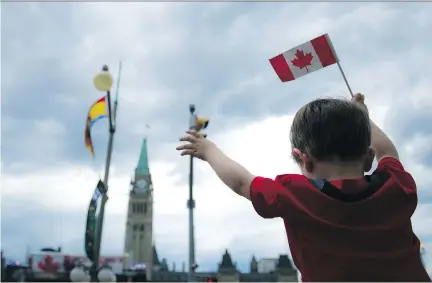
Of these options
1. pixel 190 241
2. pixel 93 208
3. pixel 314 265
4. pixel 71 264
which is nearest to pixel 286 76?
pixel 314 265

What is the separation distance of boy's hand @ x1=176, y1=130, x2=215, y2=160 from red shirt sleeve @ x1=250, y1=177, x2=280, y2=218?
34cm

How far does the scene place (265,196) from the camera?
1723 mm

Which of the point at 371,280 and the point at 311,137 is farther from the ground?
the point at 311,137

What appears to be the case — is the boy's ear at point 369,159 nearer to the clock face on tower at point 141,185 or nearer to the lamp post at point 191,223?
the lamp post at point 191,223

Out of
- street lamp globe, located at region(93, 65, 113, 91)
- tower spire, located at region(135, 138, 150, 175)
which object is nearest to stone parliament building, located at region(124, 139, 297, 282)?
tower spire, located at region(135, 138, 150, 175)

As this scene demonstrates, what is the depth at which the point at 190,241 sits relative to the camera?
78.1ft

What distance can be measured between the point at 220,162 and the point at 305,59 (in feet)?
6.22

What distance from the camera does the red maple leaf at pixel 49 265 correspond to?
60144mm

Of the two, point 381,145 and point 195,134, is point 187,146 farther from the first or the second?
point 381,145

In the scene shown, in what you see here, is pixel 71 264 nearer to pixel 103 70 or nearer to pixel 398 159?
pixel 103 70

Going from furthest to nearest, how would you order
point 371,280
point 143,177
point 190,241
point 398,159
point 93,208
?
point 143,177
point 190,241
point 93,208
point 398,159
point 371,280

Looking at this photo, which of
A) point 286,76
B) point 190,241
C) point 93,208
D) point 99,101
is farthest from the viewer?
point 190,241

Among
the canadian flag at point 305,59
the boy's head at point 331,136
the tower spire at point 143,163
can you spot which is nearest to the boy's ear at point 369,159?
the boy's head at point 331,136

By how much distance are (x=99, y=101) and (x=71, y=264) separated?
4809cm
